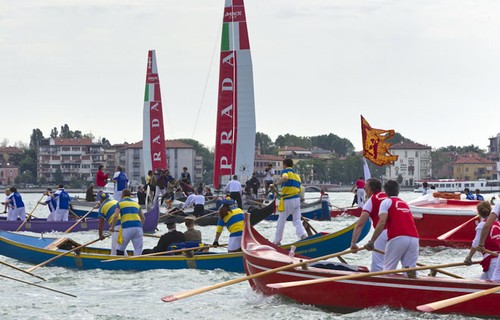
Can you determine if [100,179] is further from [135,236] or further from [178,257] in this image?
[178,257]

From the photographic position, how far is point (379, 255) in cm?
1544

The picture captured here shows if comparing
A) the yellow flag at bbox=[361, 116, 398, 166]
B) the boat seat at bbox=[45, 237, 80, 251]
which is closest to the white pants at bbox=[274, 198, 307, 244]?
the boat seat at bbox=[45, 237, 80, 251]

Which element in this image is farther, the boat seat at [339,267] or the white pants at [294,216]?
the white pants at [294,216]

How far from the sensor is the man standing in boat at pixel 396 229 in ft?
47.3

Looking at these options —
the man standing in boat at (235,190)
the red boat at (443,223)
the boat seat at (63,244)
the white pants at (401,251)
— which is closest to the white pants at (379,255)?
the white pants at (401,251)

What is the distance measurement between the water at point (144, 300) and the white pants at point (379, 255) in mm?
1031

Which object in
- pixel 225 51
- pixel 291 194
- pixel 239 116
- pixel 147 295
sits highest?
pixel 225 51

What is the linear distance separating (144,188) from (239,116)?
490cm

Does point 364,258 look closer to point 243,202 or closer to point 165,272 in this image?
point 165,272

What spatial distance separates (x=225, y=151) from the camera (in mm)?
42969

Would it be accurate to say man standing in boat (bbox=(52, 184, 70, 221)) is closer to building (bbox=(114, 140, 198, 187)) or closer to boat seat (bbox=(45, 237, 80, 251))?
boat seat (bbox=(45, 237, 80, 251))

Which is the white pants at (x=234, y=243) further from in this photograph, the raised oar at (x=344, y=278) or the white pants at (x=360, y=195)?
the white pants at (x=360, y=195)

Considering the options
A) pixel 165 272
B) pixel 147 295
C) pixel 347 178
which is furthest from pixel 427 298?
pixel 347 178

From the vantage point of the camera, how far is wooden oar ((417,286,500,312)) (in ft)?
42.8
